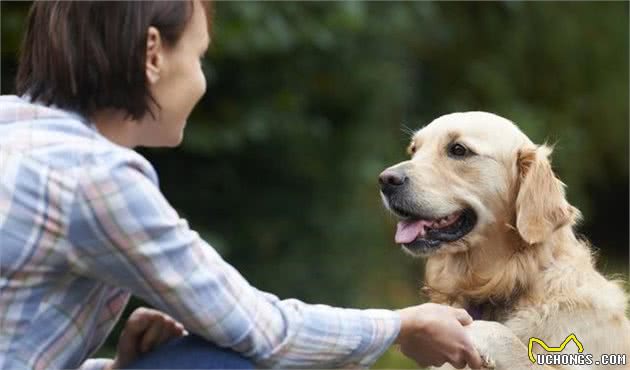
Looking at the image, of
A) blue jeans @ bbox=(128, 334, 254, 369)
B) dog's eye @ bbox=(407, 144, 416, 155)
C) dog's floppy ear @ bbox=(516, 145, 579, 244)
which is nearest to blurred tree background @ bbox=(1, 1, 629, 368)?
dog's eye @ bbox=(407, 144, 416, 155)

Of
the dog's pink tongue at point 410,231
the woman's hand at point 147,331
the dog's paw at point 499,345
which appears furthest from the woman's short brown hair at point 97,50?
the dog's pink tongue at point 410,231

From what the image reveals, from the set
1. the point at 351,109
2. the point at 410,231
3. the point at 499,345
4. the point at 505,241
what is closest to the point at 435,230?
the point at 410,231

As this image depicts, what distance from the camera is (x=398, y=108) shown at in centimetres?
939

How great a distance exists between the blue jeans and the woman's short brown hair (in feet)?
1.67

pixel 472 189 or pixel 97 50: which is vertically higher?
pixel 97 50

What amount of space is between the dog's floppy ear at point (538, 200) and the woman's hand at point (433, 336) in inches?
31.6

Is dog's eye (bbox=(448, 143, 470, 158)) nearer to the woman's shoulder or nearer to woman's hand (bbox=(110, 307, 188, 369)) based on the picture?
woman's hand (bbox=(110, 307, 188, 369))

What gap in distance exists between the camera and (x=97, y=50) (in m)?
2.25

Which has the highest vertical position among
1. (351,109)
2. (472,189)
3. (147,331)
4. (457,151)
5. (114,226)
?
(351,109)

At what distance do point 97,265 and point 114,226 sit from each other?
11 cm

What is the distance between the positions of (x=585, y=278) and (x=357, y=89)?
5007mm

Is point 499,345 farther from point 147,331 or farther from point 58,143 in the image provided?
point 58,143

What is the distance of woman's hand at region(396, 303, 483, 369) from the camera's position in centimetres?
248

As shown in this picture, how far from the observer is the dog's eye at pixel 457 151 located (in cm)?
353
